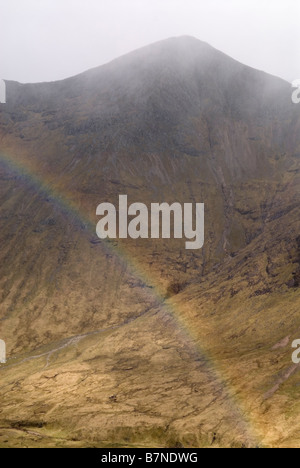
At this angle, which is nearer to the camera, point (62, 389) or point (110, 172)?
point (62, 389)

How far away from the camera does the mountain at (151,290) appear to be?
2992 inches

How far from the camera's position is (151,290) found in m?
143

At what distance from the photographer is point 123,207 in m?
166

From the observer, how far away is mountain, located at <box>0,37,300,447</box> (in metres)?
76.0

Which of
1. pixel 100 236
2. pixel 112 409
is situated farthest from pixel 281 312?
Result: pixel 100 236

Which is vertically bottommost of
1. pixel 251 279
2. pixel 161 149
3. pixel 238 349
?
pixel 238 349

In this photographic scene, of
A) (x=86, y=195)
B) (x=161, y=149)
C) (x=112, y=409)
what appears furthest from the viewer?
(x=161, y=149)

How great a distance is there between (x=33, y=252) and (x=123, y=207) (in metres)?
32.4

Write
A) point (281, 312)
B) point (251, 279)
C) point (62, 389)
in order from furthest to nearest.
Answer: point (251, 279), point (281, 312), point (62, 389)

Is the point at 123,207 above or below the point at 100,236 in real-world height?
above

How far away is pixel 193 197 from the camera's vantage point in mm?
172125

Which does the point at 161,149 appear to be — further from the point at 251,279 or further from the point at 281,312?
the point at 281,312

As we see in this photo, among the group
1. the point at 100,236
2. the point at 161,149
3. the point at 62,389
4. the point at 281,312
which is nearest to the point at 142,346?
the point at 62,389

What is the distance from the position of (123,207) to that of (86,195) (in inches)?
560
